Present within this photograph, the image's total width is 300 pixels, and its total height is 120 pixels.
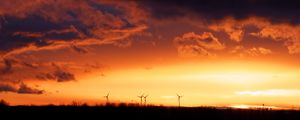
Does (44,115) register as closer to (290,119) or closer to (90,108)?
(90,108)

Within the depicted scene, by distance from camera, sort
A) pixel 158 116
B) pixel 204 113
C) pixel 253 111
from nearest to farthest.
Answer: pixel 158 116 → pixel 204 113 → pixel 253 111

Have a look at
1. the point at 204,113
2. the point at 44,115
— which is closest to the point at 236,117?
the point at 204,113

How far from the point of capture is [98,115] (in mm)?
86250

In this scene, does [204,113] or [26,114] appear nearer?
[26,114]

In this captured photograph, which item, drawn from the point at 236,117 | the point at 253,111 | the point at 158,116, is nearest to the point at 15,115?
the point at 158,116

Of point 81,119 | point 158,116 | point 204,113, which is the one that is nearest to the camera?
point 81,119

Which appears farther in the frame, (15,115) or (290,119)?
(290,119)

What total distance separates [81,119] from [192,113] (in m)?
18.1

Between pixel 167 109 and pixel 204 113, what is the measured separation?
19.2ft

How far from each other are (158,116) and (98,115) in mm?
7783

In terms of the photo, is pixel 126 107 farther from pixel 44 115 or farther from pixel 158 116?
pixel 44 115

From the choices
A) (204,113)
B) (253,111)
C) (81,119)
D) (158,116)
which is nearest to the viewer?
(81,119)

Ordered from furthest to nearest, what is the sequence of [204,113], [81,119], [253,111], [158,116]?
[253,111]
[204,113]
[158,116]
[81,119]

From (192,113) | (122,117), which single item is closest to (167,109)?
(192,113)
